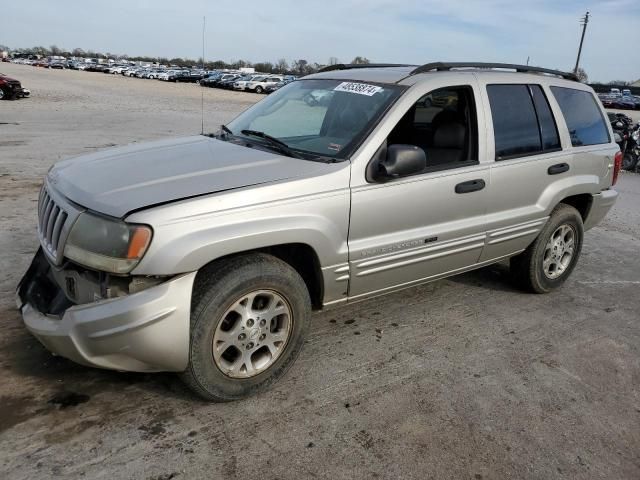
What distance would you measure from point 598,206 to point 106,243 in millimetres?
4369

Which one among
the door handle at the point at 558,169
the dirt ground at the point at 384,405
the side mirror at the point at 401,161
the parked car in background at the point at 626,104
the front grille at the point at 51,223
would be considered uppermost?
the parked car in background at the point at 626,104

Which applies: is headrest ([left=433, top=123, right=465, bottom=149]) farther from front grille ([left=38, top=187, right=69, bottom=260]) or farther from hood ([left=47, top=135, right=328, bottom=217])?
front grille ([left=38, top=187, right=69, bottom=260])

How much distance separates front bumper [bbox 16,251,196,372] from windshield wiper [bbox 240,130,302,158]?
43.9 inches

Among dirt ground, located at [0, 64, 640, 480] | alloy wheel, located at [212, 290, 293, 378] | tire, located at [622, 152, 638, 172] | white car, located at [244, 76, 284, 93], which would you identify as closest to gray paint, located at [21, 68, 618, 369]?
alloy wheel, located at [212, 290, 293, 378]

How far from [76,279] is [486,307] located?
321cm

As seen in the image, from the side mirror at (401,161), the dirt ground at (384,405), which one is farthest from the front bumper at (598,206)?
the side mirror at (401,161)

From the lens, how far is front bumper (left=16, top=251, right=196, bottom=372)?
2.56 m

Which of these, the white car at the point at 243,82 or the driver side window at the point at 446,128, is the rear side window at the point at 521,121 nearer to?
the driver side window at the point at 446,128

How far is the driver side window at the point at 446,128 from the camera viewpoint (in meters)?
3.83

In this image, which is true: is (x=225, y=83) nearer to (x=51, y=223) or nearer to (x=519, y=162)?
(x=519, y=162)

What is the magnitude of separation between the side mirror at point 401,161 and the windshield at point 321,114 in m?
0.23

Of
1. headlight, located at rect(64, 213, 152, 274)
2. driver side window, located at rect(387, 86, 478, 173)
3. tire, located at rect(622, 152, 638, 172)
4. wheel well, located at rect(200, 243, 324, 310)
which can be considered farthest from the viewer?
tire, located at rect(622, 152, 638, 172)

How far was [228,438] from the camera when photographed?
2744 mm

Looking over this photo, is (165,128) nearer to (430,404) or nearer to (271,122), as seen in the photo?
(271,122)
